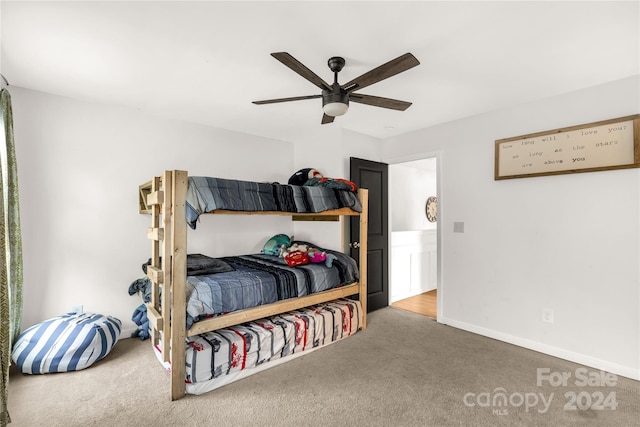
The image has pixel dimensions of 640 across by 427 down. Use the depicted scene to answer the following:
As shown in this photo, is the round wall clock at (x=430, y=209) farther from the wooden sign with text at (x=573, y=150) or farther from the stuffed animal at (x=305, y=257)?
the stuffed animal at (x=305, y=257)

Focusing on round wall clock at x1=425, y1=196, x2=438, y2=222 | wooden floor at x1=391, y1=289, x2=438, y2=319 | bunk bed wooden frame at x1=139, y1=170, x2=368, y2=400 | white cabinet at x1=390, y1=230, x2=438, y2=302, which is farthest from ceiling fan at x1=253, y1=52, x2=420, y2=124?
round wall clock at x1=425, y1=196, x2=438, y2=222

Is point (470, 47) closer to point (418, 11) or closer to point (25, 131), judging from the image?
point (418, 11)

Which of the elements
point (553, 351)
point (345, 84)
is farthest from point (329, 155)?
point (553, 351)

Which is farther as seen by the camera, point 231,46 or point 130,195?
point 130,195

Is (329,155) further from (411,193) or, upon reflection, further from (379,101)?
(411,193)

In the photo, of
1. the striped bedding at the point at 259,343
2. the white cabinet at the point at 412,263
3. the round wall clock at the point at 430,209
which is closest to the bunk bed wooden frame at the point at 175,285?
the striped bedding at the point at 259,343

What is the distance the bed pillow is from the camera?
7.54 feet

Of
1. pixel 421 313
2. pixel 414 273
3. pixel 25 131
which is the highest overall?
pixel 25 131

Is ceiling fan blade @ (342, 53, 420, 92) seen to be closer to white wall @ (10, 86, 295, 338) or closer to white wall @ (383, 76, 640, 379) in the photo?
white wall @ (383, 76, 640, 379)

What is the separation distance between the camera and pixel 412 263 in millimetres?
4828

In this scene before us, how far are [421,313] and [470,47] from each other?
10.3ft

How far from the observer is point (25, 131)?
8.72 ft

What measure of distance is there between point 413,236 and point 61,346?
437 cm

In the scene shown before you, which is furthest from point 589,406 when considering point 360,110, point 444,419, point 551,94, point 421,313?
point 360,110
